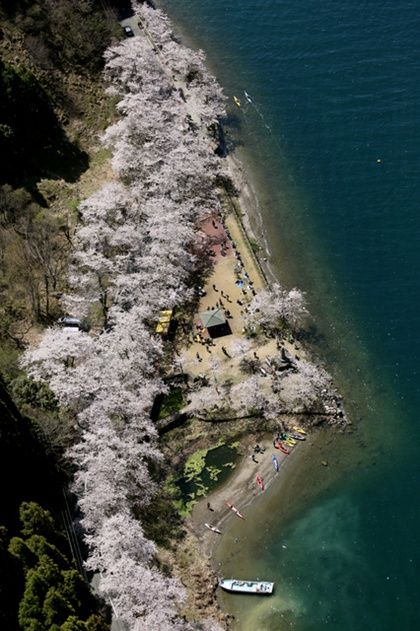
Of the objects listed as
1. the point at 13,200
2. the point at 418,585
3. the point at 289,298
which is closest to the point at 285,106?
the point at 289,298

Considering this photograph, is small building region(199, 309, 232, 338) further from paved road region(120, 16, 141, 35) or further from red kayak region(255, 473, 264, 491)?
paved road region(120, 16, 141, 35)

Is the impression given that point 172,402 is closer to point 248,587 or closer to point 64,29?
point 248,587

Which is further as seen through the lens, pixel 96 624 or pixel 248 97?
pixel 248 97

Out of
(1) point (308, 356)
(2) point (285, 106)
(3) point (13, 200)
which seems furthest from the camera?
(2) point (285, 106)

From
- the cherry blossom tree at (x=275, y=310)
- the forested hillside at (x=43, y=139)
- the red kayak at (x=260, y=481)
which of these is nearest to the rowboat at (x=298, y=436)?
the red kayak at (x=260, y=481)

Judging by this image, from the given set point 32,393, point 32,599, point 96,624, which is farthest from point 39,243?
point 96,624

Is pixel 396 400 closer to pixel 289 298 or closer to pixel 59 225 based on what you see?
pixel 289 298
